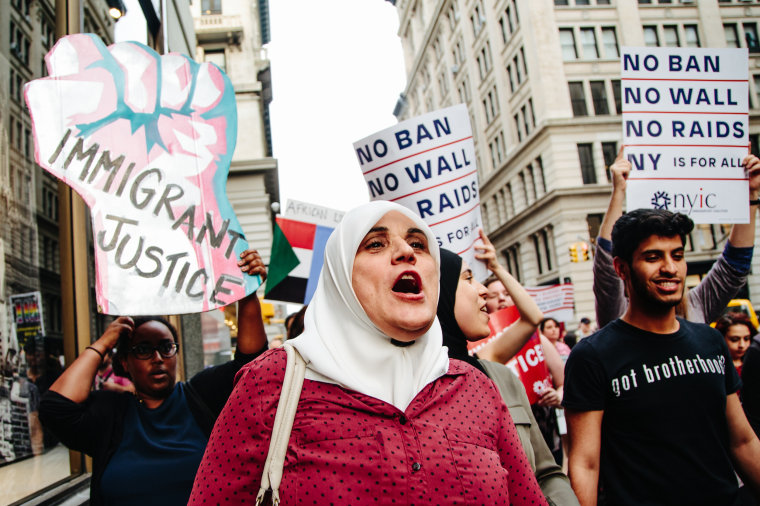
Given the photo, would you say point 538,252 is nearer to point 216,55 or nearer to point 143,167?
point 216,55

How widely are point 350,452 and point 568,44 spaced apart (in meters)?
33.2

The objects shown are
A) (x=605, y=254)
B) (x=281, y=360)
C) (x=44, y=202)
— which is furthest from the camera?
(x=44, y=202)

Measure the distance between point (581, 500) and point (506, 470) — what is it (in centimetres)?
81

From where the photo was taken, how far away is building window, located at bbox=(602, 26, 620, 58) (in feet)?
101

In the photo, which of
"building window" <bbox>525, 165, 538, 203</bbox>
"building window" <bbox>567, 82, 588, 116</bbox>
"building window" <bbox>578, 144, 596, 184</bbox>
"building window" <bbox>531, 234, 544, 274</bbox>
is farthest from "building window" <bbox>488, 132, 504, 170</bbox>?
"building window" <bbox>578, 144, 596, 184</bbox>

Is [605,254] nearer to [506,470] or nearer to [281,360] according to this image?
[506,470]

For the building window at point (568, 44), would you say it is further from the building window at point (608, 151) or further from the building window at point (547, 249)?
the building window at point (547, 249)

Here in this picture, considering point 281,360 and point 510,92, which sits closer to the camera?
point 281,360

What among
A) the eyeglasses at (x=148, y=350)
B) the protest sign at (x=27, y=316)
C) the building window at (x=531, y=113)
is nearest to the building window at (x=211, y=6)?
the building window at (x=531, y=113)

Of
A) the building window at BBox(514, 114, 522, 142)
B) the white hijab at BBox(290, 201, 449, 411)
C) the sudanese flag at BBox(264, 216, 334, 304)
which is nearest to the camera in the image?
the white hijab at BBox(290, 201, 449, 411)

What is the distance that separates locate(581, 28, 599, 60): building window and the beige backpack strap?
1303 inches

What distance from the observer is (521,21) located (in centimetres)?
3092

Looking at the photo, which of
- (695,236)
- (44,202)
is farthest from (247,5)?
(44,202)

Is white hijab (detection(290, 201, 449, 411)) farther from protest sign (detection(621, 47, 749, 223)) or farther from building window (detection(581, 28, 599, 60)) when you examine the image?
building window (detection(581, 28, 599, 60))
